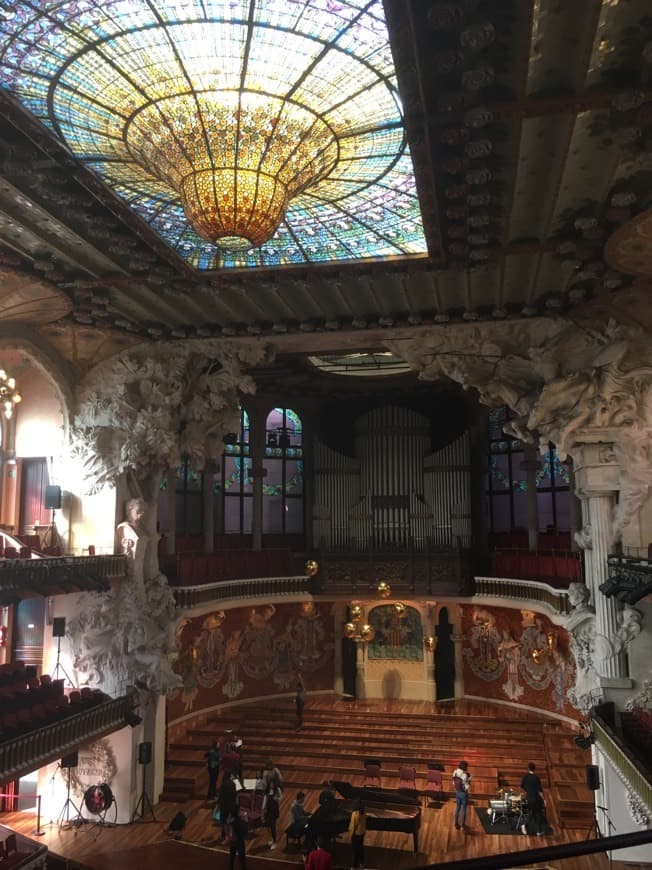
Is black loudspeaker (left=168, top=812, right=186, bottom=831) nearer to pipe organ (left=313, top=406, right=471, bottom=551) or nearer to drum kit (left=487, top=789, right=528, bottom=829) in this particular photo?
drum kit (left=487, top=789, right=528, bottom=829)

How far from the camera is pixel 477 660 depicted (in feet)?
76.7

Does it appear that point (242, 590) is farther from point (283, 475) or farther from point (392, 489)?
point (392, 489)

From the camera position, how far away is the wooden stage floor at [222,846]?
13352 millimetres

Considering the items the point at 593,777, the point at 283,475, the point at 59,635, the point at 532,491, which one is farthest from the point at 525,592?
the point at 59,635

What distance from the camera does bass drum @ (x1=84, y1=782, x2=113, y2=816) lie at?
15.4 m

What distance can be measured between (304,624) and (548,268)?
50.3 ft

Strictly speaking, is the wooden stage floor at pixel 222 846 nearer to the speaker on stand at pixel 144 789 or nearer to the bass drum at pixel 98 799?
the speaker on stand at pixel 144 789

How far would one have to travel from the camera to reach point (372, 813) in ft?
46.5

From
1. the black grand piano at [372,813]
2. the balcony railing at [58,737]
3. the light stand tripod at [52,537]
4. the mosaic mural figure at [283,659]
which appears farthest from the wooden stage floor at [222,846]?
the mosaic mural figure at [283,659]

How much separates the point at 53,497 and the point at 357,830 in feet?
31.5

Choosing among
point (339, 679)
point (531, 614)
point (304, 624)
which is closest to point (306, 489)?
point (304, 624)

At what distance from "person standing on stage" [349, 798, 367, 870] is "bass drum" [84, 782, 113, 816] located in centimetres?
562

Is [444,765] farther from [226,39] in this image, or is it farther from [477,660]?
[226,39]

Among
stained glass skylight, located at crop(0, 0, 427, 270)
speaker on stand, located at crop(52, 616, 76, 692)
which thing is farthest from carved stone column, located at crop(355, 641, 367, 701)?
stained glass skylight, located at crop(0, 0, 427, 270)
